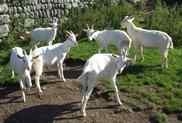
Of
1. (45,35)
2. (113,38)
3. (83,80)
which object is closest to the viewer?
(83,80)

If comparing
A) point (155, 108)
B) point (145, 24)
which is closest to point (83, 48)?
point (145, 24)

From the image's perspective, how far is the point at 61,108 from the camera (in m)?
10.7

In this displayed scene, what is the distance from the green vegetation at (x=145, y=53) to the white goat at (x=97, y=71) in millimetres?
850

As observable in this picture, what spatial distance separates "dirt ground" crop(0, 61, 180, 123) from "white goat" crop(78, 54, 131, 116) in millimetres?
293

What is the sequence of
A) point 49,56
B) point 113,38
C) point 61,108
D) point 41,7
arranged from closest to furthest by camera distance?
point 61,108
point 49,56
point 113,38
point 41,7

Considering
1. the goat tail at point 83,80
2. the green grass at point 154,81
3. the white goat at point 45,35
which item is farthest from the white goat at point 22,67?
the white goat at point 45,35

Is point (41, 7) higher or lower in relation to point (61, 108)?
higher

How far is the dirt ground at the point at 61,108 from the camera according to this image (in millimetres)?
10320

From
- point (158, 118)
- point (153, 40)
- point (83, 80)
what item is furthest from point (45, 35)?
point (158, 118)

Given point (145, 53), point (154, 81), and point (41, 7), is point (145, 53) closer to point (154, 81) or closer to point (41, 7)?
point (154, 81)

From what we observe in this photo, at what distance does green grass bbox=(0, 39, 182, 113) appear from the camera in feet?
36.8

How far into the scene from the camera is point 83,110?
408 inches

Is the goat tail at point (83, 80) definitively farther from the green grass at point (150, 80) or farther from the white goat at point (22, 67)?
the green grass at point (150, 80)

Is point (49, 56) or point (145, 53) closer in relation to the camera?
point (49, 56)
